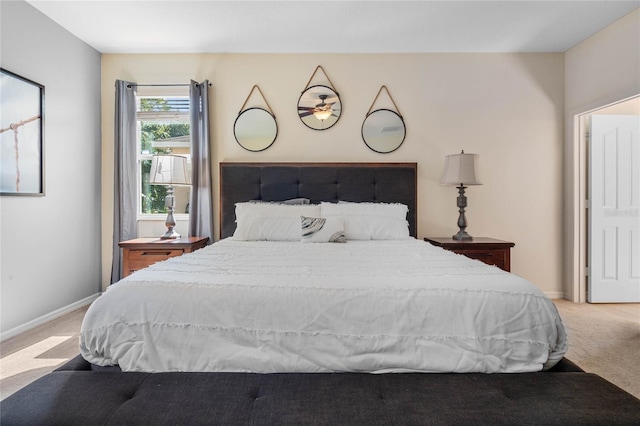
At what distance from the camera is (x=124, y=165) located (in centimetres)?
364

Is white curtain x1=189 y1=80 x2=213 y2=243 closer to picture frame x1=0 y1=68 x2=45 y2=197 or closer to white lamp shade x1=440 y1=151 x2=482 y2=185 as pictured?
picture frame x1=0 y1=68 x2=45 y2=197

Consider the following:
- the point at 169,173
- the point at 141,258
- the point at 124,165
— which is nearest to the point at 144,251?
the point at 141,258

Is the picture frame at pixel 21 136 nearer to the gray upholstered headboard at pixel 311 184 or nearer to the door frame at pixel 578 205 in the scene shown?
the gray upholstered headboard at pixel 311 184

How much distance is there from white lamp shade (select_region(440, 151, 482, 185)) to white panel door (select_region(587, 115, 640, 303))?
4.60 ft

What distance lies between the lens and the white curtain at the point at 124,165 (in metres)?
3.63

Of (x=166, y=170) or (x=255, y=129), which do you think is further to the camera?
(x=255, y=129)

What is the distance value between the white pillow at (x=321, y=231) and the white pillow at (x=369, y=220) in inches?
7.6

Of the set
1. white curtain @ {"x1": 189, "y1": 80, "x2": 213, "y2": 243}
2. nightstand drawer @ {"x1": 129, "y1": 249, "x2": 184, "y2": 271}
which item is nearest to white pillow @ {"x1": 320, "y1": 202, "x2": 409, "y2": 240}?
white curtain @ {"x1": 189, "y1": 80, "x2": 213, "y2": 243}

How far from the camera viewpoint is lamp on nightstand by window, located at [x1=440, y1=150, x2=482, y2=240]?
3.30 m

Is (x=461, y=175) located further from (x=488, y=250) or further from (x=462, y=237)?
(x=488, y=250)

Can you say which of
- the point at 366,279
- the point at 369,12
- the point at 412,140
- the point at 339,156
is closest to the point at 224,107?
the point at 339,156

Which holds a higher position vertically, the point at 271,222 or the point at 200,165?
the point at 200,165

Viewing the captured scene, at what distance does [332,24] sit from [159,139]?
2.25m

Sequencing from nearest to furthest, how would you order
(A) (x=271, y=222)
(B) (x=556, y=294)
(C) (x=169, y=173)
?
1. (A) (x=271, y=222)
2. (C) (x=169, y=173)
3. (B) (x=556, y=294)
